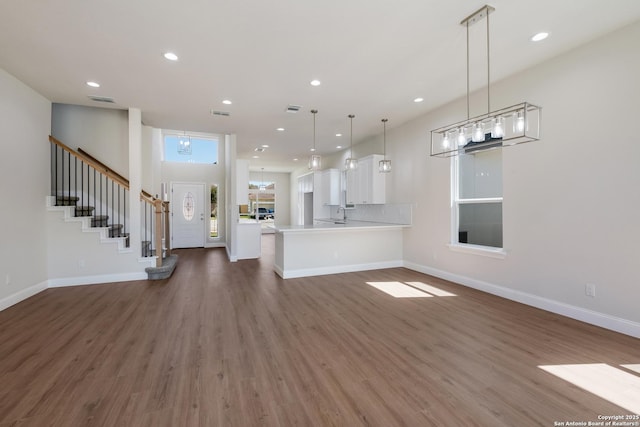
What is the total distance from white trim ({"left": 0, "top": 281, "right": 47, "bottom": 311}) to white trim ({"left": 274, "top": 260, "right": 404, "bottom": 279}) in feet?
12.1

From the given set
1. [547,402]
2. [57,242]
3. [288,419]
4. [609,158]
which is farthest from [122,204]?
[609,158]

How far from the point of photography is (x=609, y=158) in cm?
289

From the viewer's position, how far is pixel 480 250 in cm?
424

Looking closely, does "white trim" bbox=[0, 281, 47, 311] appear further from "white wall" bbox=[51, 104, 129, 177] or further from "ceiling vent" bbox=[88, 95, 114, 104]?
"ceiling vent" bbox=[88, 95, 114, 104]

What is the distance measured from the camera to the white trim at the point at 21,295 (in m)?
3.53

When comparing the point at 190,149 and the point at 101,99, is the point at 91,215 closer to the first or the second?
the point at 101,99

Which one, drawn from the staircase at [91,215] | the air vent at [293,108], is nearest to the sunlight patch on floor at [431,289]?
the air vent at [293,108]

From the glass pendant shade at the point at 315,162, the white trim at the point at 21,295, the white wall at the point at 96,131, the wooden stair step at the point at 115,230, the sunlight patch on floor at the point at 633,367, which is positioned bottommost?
the sunlight patch on floor at the point at 633,367

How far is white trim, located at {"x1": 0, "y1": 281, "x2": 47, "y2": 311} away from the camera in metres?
3.53

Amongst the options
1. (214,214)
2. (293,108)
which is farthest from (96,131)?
(214,214)

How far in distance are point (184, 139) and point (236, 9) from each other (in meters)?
7.26

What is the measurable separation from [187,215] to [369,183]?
236 inches

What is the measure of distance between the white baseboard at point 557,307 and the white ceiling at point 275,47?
9.77 ft

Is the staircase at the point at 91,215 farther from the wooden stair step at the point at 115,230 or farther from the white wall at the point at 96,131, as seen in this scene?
the white wall at the point at 96,131
